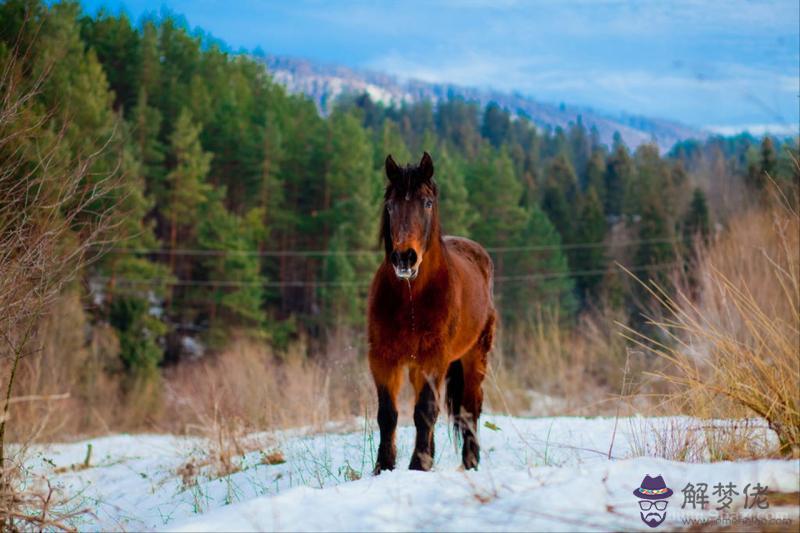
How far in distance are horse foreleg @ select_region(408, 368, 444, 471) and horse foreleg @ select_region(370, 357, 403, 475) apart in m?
0.15

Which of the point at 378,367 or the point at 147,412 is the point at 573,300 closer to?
the point at 147,412

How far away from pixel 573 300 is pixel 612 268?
492 cm

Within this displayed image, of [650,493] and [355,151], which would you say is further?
[355,151]

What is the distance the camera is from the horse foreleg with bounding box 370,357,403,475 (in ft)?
15.3

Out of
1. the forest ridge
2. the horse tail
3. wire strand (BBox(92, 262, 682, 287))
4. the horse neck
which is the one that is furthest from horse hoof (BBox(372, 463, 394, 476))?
the forest ridge

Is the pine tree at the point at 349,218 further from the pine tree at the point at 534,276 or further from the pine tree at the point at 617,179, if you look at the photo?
the pine tree at the point at 617,179

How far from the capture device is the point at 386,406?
4.68 metres

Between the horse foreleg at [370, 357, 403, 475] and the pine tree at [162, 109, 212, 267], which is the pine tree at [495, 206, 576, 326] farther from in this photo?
the horse foreleg at [370, 357, 403, 475]

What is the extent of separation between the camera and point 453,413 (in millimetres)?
6070

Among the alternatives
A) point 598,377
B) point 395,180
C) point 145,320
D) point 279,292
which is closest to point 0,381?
point 395,180

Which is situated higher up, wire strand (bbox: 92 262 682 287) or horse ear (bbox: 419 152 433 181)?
horse ear (bbox: 419 152 433 181)

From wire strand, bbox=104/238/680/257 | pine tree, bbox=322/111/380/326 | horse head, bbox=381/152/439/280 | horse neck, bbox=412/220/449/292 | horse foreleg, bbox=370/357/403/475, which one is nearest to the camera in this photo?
horse head, bbox=381/152/439/280

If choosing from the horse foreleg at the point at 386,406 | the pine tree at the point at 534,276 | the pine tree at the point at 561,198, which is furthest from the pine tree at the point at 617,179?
the horse foreleg at the point at 386,406

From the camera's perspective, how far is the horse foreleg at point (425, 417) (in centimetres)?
461
